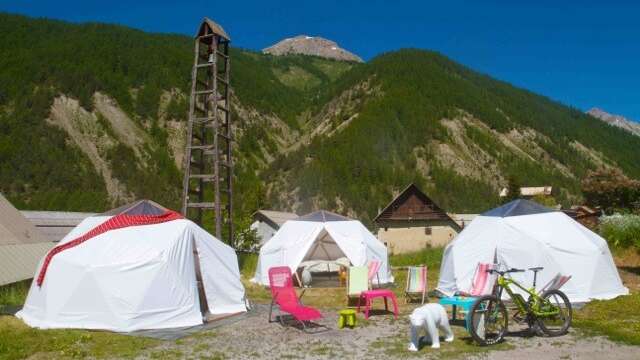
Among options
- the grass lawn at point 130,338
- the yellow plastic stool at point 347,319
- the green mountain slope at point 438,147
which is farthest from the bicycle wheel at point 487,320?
the green mountain slope at point 438,147

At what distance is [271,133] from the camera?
8256 centimetres

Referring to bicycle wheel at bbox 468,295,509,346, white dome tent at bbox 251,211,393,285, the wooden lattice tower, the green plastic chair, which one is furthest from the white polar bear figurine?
the wooden lattice tower

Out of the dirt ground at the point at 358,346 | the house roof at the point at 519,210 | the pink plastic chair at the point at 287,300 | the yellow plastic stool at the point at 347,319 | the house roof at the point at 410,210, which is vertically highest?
the house roof at the point at 410,210

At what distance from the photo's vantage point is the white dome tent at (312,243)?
16.1m

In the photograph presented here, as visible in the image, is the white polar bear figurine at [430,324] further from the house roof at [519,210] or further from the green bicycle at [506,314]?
the house roof at [519,210]

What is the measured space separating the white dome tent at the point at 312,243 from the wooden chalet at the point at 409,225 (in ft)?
75.4

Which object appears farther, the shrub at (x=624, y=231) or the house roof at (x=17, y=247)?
the shrub at (x=624, y=231)

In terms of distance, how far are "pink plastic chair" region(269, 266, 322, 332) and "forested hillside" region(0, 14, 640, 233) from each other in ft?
120

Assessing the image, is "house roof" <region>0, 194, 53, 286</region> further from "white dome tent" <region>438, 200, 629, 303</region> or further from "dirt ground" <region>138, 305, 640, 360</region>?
"white dome tent" <region>438, 200, 629, 303</region>

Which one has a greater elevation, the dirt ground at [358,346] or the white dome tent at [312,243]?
the white dome tent at [312,243]

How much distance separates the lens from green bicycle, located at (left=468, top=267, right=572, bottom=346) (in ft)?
Answer: 26.0

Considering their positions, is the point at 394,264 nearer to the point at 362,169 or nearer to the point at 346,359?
the point at 346,359

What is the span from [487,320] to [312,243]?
895 centimetres

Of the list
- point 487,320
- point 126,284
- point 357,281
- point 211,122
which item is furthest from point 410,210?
point 487,320
